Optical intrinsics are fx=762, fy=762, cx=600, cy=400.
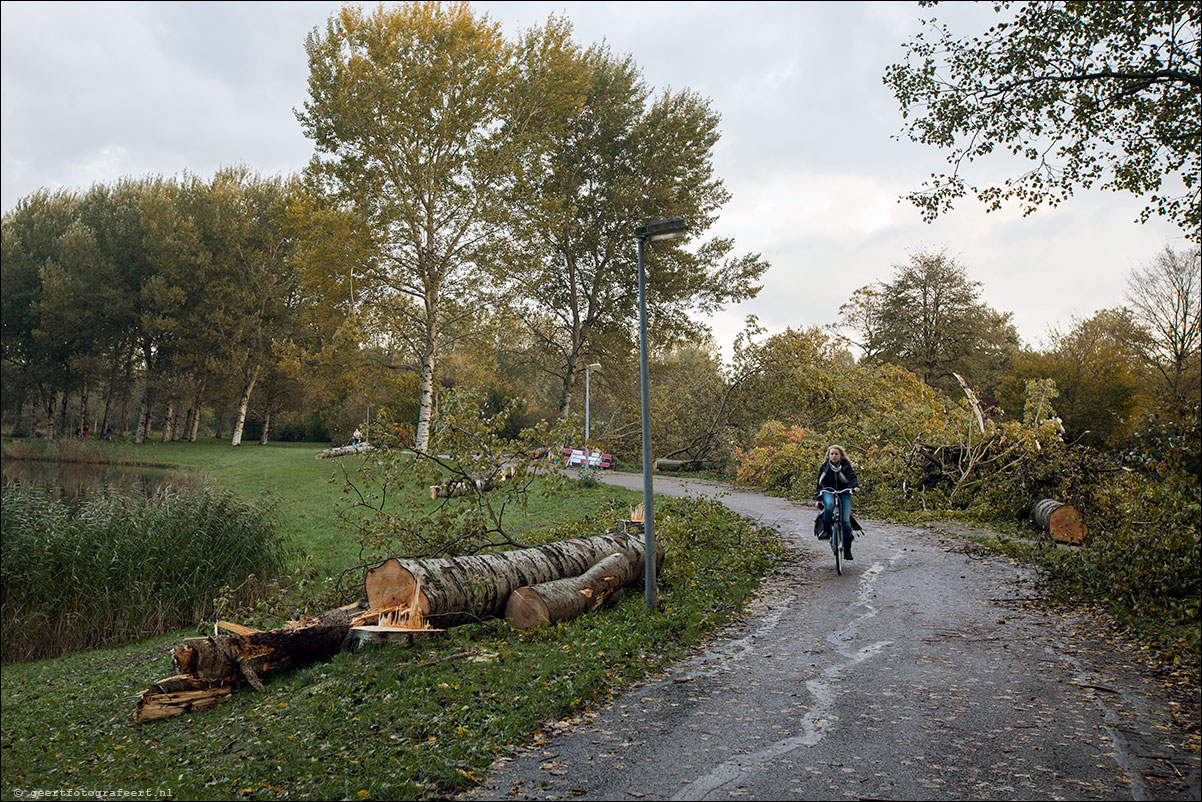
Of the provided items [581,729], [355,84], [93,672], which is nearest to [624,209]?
[355,84]

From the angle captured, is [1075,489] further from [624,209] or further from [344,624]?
[624,209]

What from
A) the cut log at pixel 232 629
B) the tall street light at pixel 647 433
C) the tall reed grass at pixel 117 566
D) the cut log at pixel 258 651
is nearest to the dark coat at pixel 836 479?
the tall street light at pixel 647 433

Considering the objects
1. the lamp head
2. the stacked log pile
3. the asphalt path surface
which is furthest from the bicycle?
the lamp head

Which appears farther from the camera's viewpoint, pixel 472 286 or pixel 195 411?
pixel 195 411

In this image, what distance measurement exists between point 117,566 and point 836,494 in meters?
11.3

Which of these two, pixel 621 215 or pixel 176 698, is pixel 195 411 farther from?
pixel 176 698

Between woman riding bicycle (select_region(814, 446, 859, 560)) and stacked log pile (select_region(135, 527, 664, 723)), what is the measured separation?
12.2ft

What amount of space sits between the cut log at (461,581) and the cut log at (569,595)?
0.21 m

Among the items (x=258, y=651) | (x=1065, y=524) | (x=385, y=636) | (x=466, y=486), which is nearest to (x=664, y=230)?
(x=466, y=486)

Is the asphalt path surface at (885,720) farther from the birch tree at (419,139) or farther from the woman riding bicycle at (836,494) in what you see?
the birch tree at (419,139)

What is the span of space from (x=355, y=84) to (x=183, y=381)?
87.1ft

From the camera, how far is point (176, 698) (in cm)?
709

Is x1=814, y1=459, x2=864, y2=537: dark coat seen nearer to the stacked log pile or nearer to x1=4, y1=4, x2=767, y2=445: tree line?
the stacked log pile

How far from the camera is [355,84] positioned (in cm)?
2920
